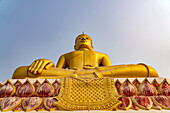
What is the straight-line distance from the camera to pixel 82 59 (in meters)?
4.78

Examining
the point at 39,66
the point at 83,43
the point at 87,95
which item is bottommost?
the point at 87,95

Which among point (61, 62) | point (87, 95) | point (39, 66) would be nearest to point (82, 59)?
point (61, 62)

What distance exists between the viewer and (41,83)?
2.80 metres

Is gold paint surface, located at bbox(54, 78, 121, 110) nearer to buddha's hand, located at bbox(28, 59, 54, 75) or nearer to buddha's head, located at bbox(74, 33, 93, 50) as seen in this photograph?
buddha's hand, located at bbox(28, 59, 54, 75)

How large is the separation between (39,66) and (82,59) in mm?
1454

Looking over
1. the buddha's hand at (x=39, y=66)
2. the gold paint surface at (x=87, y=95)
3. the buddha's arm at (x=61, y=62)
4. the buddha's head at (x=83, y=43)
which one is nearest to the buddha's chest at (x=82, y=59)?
the buddha's arm at (x=61, y=62)

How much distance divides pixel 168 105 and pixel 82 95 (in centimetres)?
124

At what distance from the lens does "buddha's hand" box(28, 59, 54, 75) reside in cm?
353

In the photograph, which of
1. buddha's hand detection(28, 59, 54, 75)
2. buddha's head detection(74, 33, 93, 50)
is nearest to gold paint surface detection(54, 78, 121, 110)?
buddha's hand detection(28, 59, 54, 75)

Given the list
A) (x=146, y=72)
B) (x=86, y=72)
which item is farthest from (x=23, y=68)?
(x=146, y=72)

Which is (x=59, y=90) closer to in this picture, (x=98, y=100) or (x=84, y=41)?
(x=98, y=100)

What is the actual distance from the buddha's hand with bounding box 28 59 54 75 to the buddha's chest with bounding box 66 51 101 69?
37.3 inches

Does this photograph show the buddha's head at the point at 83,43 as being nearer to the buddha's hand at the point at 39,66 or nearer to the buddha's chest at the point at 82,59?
the buddha's chest at the point at 82,59

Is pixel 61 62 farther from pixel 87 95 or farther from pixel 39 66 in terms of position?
pixel 87 95
